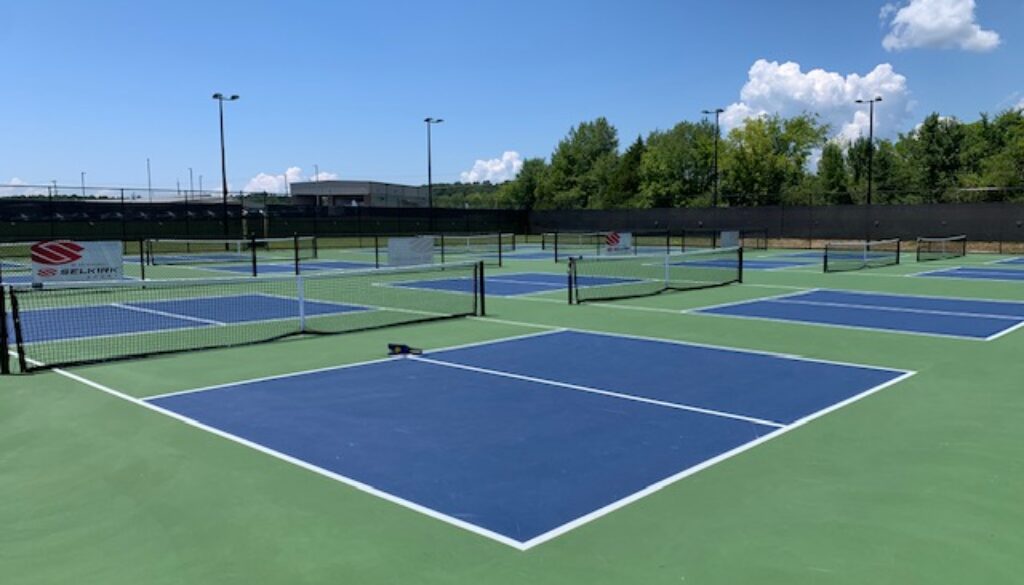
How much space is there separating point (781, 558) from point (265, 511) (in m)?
3.21

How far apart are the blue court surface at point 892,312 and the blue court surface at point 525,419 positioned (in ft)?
13.6

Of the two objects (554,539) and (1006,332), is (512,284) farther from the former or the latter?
(554,539)

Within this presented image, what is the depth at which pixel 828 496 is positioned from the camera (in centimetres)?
546

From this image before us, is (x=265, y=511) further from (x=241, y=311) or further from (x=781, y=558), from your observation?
(x=241, y=311)

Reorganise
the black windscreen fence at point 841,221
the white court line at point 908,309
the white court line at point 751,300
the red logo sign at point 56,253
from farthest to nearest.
→ the black windscreen fence at point 841,221
the red logo sign at point 56,253
the white court line at point 751,300
the white court line at point 908,309

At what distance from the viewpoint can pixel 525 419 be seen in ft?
24.9

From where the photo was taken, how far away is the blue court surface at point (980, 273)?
2400cm

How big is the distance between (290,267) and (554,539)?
28190 millimetres

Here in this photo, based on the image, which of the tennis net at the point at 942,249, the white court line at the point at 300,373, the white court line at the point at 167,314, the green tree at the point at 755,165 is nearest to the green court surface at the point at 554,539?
the white court line at the point at 300,373

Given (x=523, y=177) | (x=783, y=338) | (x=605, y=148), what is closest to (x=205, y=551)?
(x=783, y=338)

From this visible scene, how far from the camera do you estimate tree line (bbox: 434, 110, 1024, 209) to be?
210 ft

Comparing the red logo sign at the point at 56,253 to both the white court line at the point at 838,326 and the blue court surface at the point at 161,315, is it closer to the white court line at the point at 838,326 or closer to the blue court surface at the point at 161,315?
the blue court surface at the point at 161,315

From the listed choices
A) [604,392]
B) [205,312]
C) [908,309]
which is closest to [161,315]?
[205,312]

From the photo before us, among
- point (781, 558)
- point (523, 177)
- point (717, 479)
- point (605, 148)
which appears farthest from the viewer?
point (523, 177)
